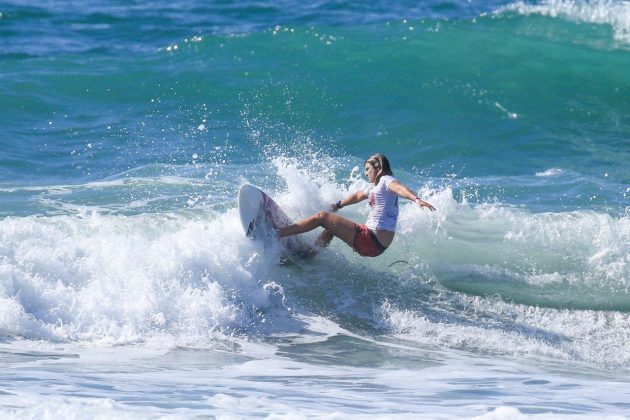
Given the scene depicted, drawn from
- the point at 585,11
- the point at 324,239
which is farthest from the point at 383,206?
the point at 585,11

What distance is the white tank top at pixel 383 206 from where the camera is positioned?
34.6 ft

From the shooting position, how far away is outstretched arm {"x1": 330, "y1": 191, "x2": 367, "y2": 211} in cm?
1070

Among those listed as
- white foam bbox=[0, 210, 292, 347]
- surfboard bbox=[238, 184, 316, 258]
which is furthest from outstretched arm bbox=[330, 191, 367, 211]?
white foam bbox=[0, 210, 292, 347]

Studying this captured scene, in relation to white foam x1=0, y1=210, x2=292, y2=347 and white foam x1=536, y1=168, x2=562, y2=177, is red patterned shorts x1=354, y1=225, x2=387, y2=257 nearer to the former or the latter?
white foam x1=0, y1=210, x2=292, y2=347

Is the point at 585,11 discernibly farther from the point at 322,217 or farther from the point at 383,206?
the point at 322,217

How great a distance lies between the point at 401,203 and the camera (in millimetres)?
12719

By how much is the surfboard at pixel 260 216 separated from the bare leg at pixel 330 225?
0.66 feet

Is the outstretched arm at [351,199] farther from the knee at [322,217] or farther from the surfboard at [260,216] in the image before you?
the surfboard at [260,216]

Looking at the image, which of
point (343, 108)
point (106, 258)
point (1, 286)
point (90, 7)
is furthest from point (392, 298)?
point (90, 7)

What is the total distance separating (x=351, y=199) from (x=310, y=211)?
67 centimetres

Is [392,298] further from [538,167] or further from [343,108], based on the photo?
[343,108]

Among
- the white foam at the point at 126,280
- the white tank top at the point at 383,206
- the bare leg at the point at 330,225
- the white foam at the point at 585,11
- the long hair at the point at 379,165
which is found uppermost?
the white foam at the point at 585,11

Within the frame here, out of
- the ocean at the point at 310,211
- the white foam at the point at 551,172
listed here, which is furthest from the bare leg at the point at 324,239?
the white foam at the point at 551,172

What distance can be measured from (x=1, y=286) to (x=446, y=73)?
11.5 metres
